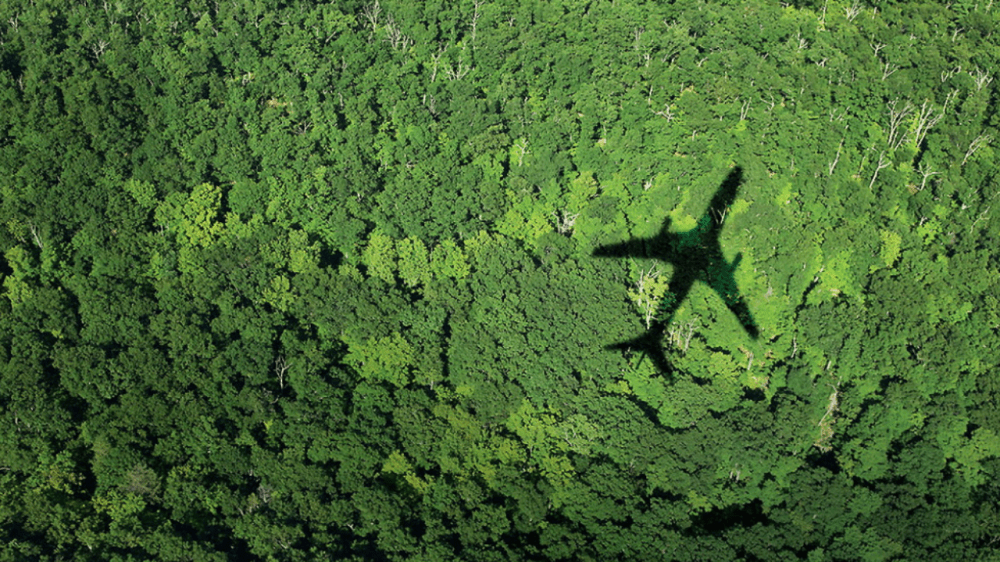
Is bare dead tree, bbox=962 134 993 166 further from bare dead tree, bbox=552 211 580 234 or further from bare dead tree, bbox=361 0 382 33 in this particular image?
bare dead tree, bbox=361 0 382 33

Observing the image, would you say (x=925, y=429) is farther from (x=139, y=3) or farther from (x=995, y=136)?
(x=139, y=3)

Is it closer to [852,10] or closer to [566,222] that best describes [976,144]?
[852,10]

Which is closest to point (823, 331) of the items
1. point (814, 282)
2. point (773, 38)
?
point (814, 282)

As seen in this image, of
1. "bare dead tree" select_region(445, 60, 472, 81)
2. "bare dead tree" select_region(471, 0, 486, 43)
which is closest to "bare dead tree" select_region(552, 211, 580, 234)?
"bare dead tree" select_region(445, 60, 472, 81)

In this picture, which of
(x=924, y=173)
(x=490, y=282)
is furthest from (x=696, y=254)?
(x=924, y=173)

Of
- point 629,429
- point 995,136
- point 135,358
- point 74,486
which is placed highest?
point 995,136

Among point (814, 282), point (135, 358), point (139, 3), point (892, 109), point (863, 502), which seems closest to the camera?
point (863, 502)
